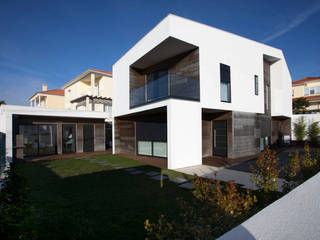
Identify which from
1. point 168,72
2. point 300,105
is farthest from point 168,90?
point 300,105

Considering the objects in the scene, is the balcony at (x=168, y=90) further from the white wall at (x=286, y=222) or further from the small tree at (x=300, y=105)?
the small tree at (x=300, y=105)

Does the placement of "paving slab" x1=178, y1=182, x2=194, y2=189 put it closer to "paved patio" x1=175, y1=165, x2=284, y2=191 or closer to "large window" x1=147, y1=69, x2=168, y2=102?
"paved patio" x1=175, y1=165, x2=284, y2=191

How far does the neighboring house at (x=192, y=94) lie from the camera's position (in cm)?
824

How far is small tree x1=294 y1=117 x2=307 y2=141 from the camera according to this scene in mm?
17906

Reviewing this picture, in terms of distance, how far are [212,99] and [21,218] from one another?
8823mm

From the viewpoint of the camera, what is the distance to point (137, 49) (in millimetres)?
10859

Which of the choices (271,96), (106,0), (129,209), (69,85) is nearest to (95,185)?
(129,209)

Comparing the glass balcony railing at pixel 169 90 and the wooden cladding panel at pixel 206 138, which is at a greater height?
the glass balcony railing at pixel 169 90

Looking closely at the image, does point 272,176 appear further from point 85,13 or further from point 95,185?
point 85,13

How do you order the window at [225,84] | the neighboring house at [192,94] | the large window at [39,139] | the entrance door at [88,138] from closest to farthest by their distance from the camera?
the neighboring house at [192,94], the window at [225,84], the large window at [39,139], the entrance door at [88,138]

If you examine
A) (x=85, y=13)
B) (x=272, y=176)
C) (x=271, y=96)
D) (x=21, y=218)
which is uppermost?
(x=85, y=13)

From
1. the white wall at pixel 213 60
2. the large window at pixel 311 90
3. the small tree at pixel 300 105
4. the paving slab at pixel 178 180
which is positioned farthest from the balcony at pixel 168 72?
the large window at pixel 311 90

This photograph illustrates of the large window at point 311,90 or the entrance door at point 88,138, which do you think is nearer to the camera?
the entrance door at point 88,138

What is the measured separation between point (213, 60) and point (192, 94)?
2351mm
